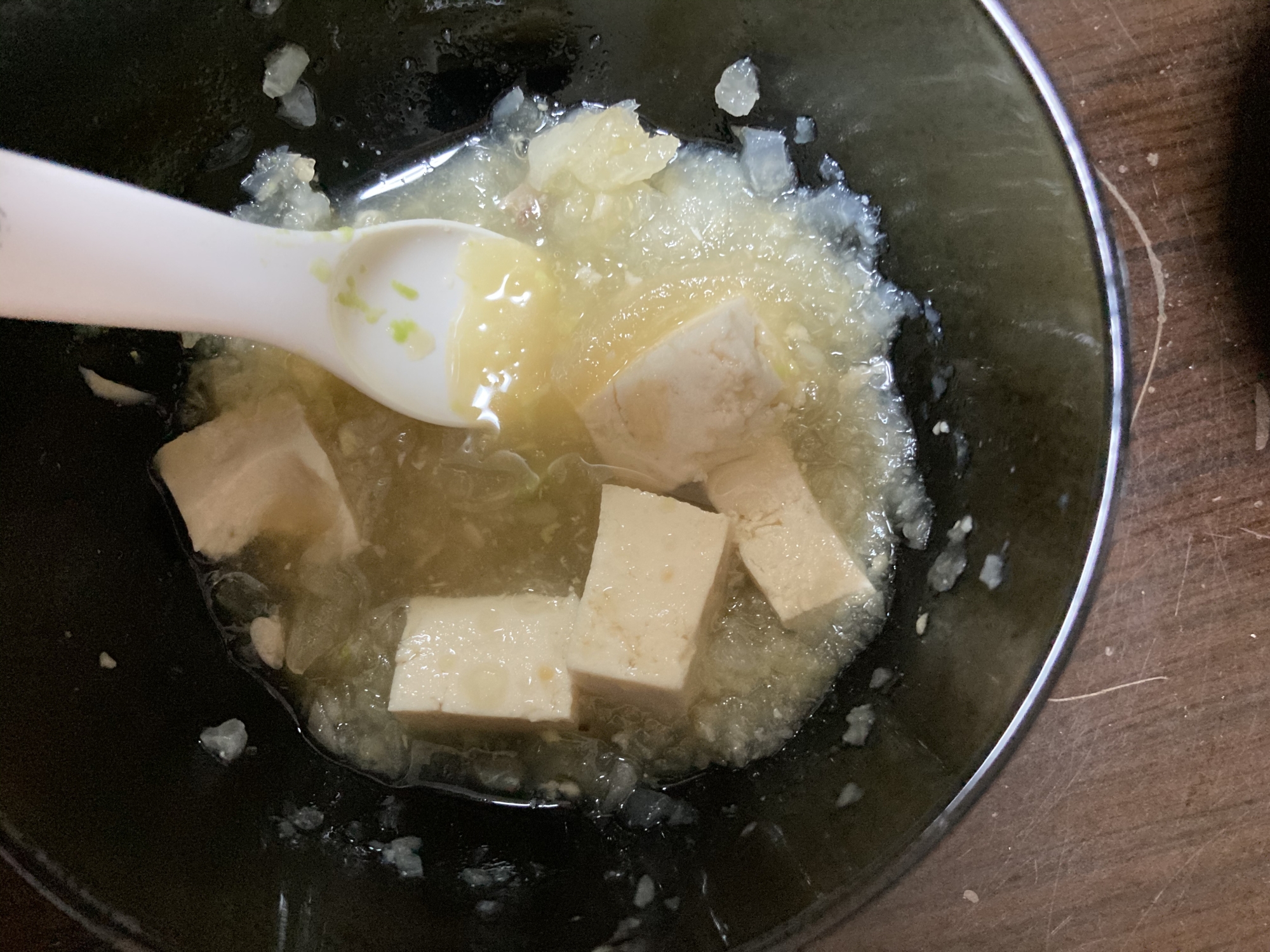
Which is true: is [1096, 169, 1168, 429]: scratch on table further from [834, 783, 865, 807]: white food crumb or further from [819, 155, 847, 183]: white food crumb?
[834, 783, 865, 807]: white food crumb

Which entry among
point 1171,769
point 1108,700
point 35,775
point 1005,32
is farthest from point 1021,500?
point 35,775

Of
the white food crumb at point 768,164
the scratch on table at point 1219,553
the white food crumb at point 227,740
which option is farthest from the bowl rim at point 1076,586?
A: the white food crumb at point 227,740

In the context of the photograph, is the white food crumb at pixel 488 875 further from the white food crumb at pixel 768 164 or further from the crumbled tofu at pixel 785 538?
the white food crumb at pixel 768 164

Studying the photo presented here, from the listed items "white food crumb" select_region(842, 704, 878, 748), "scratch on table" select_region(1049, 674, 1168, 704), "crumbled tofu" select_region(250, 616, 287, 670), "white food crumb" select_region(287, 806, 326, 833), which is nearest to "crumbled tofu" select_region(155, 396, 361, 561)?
"crumbled tofu" select_region(250, 616, 287, 670)

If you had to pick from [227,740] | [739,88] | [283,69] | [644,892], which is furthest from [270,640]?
[739,88]

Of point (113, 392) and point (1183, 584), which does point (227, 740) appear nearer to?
point (113, 392)

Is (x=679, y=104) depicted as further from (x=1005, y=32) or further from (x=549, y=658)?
(x=549, y=658)
